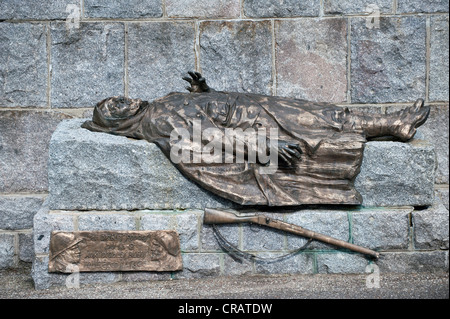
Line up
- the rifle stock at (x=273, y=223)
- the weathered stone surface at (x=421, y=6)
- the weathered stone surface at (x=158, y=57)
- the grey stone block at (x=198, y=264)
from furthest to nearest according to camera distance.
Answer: the weathered stone surface at (x=158, y=57)
the weathered stone surface at (x=421, y=6)
the grey stone block at (x=198, y=264)
the rifle stock at (x=273, y=223)

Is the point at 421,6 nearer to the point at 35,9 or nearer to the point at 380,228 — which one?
the point at 380,228

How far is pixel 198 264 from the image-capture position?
505 cm

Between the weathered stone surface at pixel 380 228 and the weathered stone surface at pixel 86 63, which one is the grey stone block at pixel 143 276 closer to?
the weathered stone surface at pixel 380 228

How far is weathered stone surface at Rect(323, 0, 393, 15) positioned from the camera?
233 inches

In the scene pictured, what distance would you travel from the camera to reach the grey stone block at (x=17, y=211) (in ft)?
19.6

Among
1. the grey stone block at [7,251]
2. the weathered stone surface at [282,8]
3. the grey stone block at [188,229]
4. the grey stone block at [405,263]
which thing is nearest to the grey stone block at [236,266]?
the grey stone block at [188,229]

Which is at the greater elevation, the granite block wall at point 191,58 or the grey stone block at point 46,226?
the granite block wall at point 191,58

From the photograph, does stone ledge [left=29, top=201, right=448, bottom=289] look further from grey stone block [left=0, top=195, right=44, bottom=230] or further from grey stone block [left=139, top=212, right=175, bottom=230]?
grey stone block [left=0, top=195, right=44, bottom=230]

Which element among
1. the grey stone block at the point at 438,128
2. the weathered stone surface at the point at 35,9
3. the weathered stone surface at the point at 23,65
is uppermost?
the weathered stone surface at the point at 35,9

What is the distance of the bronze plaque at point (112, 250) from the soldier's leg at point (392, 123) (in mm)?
1540

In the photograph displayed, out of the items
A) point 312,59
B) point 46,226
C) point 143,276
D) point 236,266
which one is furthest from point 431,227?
point 46,226

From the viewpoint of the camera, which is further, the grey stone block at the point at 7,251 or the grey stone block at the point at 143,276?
the grey stone block at the point at 7,251

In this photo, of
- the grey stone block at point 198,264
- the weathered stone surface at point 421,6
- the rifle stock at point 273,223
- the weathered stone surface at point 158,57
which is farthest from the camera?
the weathered stone surface at point 158,57

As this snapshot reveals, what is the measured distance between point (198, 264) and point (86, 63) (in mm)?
2082
